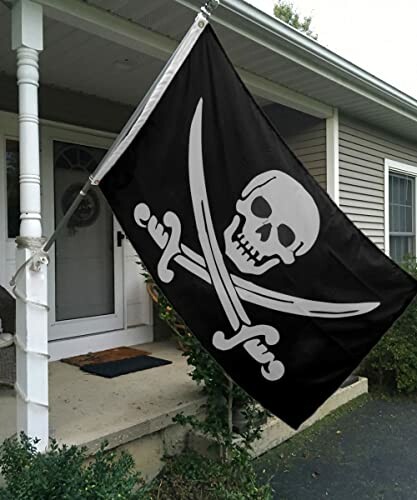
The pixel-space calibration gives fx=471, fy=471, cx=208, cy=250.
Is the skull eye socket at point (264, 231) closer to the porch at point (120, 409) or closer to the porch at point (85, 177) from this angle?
the porch at point (85, 177)

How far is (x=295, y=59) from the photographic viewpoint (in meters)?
3.55

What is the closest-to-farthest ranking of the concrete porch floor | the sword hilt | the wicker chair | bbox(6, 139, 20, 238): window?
the sword hilt < the concrete porch floor < the wicker chair < bbox(6, 139, 20, 238): window

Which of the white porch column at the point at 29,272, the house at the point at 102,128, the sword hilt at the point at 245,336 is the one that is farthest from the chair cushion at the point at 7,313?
the sword hilt at the point at 245,336

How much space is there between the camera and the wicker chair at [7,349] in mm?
3002

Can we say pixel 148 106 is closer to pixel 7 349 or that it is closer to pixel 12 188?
pixel 7 349

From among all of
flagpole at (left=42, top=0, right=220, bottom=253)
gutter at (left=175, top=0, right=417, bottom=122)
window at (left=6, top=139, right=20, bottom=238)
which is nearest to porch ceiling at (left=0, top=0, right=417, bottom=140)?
gutter at (left=175, top=0, right=417, bottom=122)

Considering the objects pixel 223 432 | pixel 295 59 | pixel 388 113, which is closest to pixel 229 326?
pixel 223 432

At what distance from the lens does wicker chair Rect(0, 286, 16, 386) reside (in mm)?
3002

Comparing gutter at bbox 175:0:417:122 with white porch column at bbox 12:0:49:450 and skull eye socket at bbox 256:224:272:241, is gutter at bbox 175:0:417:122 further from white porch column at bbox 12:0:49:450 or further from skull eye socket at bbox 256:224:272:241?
skull eye socket at bbox 256:224:272:241

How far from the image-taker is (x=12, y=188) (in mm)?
3742

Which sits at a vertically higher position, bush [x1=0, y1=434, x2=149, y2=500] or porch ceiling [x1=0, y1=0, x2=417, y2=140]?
porch ceiling [x1=0, y1=0, x2=417, y2=140]

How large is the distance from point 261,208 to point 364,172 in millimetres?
3695

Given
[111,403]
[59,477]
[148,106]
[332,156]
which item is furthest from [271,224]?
[332,156]

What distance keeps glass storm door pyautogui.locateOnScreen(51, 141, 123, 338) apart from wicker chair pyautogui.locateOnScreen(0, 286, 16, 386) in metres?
0.62
